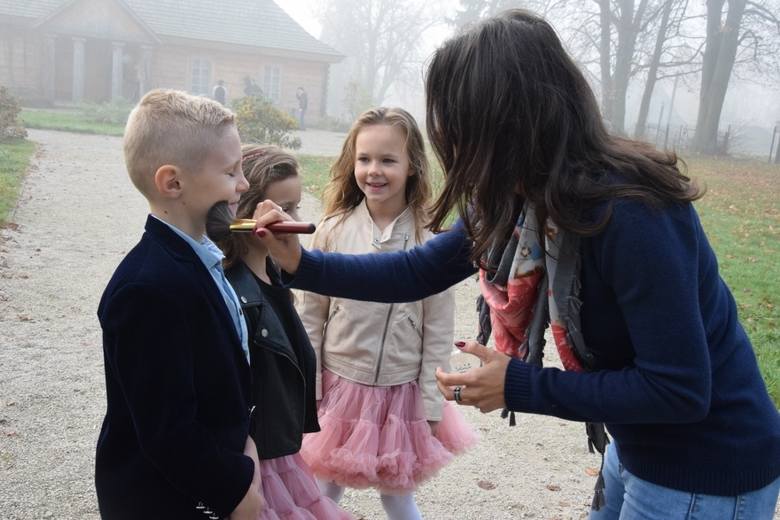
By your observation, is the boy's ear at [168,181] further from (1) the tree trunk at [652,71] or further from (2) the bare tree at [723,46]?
(1) the tree trunk at [652,71]

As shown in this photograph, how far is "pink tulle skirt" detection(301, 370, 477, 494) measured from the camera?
288 centimetres

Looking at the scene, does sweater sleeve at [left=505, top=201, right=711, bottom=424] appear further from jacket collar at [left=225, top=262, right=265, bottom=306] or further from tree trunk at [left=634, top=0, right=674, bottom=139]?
tree trunk at [left=634, top=0, right=674, bottom=139]

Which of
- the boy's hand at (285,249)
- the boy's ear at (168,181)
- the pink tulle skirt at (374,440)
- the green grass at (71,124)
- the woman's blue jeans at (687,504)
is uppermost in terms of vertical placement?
the boy's ear at (168,181)

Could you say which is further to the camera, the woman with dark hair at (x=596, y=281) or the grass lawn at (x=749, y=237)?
the grass lawn at (x=749, y=237)

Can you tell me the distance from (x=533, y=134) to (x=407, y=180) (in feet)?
5.58

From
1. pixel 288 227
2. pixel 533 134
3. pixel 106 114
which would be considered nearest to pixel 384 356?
pixel 288 227

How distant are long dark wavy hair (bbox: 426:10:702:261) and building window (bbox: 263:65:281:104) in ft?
113

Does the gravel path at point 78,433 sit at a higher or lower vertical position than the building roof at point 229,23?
lower

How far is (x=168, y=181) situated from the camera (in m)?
1.76

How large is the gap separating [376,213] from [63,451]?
2.08m

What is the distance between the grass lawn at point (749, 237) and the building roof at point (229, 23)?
17.8 meters

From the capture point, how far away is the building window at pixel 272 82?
35.0m

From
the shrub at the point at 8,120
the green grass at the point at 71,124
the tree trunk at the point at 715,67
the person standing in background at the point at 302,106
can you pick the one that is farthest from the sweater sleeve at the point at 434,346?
the tree trunk at the point at 715,67

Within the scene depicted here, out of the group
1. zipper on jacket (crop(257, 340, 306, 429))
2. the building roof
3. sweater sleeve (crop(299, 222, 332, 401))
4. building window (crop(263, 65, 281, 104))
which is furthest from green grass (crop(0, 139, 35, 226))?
building window (crop(263, 65, 281, 104))
